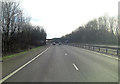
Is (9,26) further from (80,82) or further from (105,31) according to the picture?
(105,31)

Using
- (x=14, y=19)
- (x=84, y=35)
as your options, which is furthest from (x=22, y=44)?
(x=84, y=35)

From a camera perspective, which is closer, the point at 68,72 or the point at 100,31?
the point at 68,72

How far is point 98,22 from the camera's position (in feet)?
299

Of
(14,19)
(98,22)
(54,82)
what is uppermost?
(98,22)

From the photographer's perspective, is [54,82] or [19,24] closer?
[54,82]

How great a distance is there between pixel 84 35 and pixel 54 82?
10359 cm

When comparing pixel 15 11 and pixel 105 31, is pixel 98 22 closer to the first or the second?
pixel 105 31

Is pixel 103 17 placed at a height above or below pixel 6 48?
above

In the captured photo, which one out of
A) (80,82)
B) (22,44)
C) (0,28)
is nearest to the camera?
(80,82)

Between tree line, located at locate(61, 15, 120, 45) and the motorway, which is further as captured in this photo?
tree line, located at locate(61, 15, 120, 45)

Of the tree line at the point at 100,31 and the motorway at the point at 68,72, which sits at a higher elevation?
the tree line at the point at 100,31

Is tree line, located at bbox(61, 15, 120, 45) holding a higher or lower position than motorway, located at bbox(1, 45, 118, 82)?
higher

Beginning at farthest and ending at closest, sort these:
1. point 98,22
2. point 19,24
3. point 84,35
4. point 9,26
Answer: point 84,35 < point 98,22 < point 19,24 < point 9,26

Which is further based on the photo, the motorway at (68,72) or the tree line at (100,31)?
the tree line at (100,31)
